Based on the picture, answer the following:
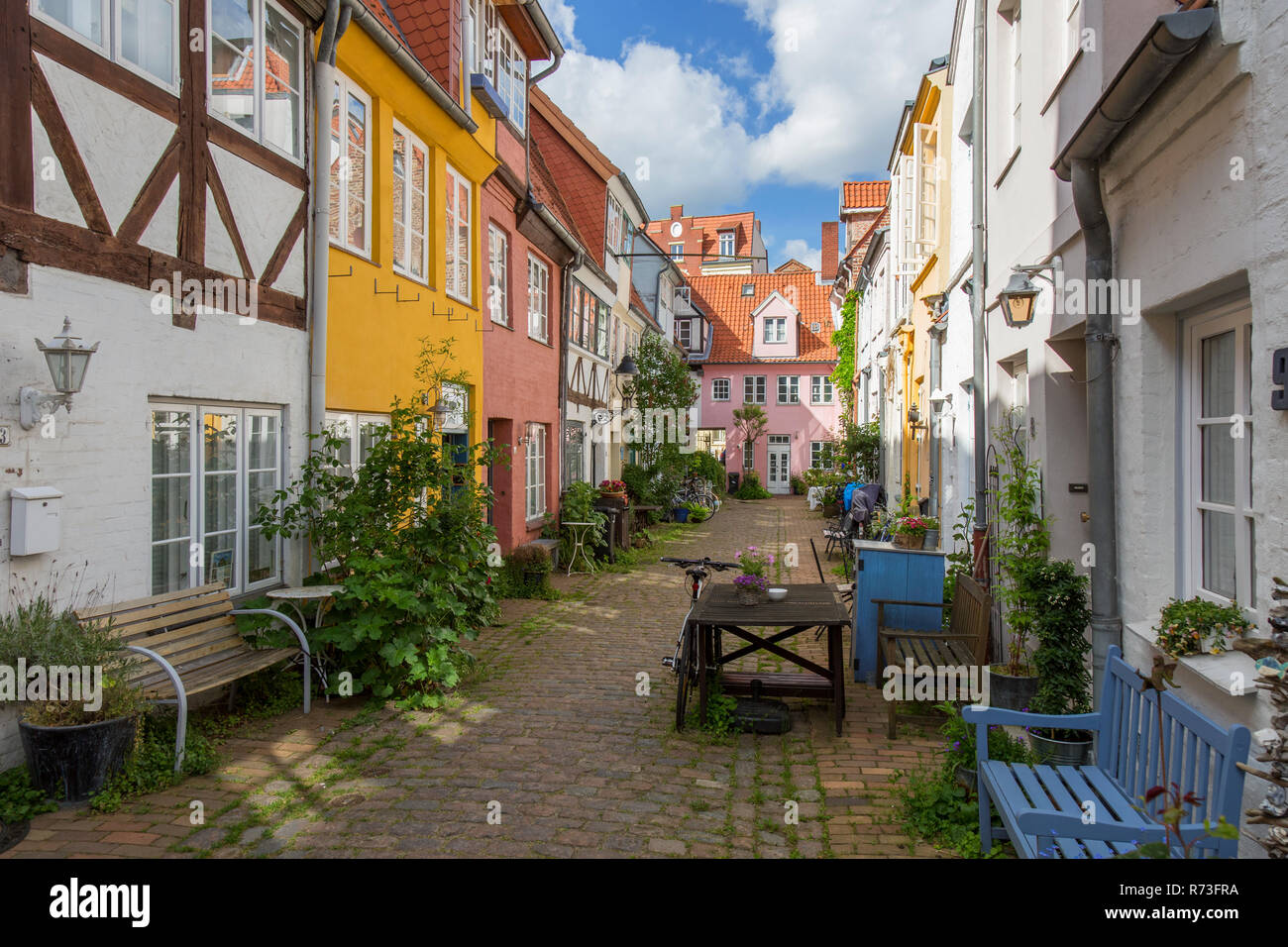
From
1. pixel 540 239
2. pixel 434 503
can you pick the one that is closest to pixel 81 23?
pixel 434 503

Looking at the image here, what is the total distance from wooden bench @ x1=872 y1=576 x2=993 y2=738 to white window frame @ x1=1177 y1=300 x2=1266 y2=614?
1.57 metres

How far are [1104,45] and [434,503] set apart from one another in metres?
5.24

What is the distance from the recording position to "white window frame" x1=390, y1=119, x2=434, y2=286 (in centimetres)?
898

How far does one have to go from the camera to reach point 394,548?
6.62 m

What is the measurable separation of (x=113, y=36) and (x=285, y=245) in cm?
197

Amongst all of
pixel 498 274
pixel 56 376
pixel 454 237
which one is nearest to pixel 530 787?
pixel 56 376

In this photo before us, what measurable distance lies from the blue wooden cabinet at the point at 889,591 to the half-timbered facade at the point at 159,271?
4663 mm

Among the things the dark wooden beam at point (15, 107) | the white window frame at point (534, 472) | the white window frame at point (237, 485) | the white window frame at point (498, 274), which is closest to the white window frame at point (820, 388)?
the white window frame at point (534, 472)

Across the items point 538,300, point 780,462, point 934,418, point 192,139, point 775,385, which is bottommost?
point 780,462

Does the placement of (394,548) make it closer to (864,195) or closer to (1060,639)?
(1060,639)

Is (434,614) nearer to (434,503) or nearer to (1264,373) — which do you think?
(434,503)

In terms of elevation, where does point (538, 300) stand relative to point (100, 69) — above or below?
above

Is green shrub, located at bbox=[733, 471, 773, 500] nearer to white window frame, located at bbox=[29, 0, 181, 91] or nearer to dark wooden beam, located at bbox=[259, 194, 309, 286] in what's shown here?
dark wooden beam, located at bbox=[259, 194, 309, 286]

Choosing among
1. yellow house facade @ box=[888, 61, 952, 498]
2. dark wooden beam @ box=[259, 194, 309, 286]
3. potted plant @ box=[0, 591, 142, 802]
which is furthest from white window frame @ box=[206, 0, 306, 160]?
yellow house facade @ box=[888, 61, 952, 498]
